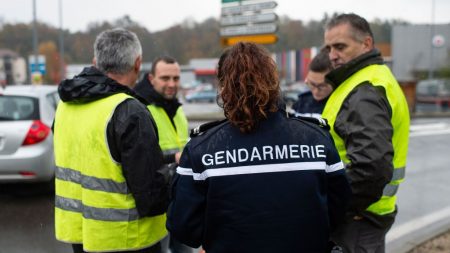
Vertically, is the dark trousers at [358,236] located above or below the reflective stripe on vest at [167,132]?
below

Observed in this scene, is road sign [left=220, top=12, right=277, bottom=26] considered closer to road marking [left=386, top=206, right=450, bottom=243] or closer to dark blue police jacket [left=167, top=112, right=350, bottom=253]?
road marking [left=386, top=206, right=450, bottom=243]

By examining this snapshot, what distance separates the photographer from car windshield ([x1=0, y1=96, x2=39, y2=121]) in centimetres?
589

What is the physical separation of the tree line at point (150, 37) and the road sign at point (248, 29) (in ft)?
1.57

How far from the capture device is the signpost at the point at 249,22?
48.1 ft

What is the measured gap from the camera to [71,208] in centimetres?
237

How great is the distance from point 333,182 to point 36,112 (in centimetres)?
512

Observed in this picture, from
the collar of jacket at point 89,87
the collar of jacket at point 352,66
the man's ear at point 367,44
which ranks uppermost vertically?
the man's ear at point 367,44

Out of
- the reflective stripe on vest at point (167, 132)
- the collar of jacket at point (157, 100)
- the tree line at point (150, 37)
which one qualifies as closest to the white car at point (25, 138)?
the tree line at point (150, 37)

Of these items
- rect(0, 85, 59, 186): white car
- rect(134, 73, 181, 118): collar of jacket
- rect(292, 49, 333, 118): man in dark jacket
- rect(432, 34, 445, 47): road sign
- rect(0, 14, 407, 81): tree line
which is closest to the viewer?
rect(134, 73, 181, 118): collar of jacket

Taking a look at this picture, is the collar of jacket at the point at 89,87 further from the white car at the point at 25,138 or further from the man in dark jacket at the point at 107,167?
the white car at the point at 25,138

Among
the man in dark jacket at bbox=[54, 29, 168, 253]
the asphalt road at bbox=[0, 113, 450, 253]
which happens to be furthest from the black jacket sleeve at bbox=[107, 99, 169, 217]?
the asphalt road at bbox=[0, 113, 450, 253]

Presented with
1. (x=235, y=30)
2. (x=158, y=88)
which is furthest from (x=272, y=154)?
(x=235, y=30)

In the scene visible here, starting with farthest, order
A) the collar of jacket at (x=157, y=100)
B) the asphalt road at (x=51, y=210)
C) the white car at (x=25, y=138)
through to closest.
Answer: the white car at (x=25, y=138), the asphalt road at (x=51, y=210), the collar of jacket at (x=157, y=100)

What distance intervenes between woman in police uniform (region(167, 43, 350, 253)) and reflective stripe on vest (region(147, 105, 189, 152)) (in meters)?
1.49
